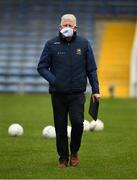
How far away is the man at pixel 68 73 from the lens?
10.7 meters

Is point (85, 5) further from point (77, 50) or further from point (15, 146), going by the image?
point (77, 50)

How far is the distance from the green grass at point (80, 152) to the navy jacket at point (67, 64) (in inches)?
48.6

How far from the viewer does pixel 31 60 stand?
134 feet

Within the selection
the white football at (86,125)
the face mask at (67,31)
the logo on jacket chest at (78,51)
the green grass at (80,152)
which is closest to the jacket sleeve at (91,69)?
the logo on jacket chest at (78,51)

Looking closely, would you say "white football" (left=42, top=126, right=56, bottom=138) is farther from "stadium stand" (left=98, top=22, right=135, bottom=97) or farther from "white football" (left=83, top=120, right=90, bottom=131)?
"stadium stand" (left=98, top=22, right=135, bottom=97)

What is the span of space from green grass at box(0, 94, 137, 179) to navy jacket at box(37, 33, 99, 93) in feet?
4.05

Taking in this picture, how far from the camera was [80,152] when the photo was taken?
12992 mm

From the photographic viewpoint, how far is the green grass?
10.3 m

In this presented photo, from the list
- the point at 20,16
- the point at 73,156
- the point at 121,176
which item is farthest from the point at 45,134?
the point at 20,16

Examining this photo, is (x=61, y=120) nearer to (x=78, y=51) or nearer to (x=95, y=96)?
(x=95, y=96)

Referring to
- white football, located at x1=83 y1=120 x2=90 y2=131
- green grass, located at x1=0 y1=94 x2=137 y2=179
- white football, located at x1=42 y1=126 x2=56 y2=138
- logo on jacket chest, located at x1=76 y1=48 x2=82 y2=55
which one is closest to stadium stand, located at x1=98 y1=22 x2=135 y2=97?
green grass, located at x1=0 y1=94 x2=137 y2=179

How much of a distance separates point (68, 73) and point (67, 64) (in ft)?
0.45

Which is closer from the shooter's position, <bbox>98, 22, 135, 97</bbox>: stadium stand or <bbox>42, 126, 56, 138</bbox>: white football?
<bbox>42, 126, 56, 138</bbox>: white football

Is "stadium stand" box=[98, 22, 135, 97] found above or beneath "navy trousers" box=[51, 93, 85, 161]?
beneath
